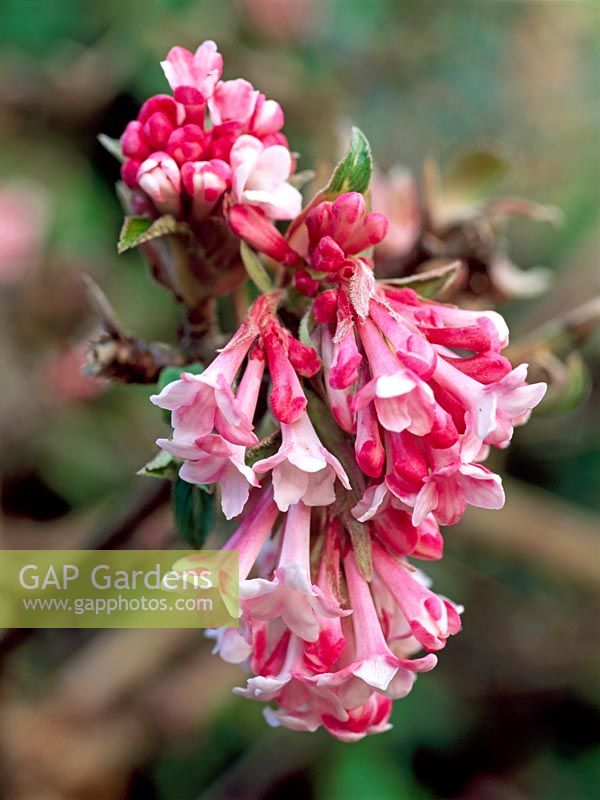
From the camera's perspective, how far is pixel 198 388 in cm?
63

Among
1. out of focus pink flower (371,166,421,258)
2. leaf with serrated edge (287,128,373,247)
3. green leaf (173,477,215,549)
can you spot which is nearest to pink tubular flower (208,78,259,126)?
leaf with serrated edge (287,128,373,247)

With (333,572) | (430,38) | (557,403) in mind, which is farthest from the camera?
(430,38)

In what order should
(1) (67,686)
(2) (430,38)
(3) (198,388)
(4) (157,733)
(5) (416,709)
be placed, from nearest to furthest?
(3) (198,388), (1) (67,686), (4) (157,733), (5) (416,709), (2) (430,38)

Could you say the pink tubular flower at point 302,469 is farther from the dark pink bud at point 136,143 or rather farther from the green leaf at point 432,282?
the dark pink bud at point 136,143

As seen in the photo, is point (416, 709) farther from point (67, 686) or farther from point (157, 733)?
point (67, 686)

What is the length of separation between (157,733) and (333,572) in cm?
142

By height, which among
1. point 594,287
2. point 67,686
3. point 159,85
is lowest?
point 67,686

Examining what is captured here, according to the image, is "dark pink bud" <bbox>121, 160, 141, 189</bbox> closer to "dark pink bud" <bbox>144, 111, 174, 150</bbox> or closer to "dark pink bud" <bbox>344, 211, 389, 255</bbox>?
"dark pink bud" <bbox>144, 111, 174, 150</bbox>

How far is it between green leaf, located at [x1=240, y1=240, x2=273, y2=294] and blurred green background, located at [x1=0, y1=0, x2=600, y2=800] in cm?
118

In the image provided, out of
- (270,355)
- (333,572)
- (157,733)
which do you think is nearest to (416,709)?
(157,733)

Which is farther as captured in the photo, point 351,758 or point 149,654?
point 351,758

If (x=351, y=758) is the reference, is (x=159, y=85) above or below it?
above

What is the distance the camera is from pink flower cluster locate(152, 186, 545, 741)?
64 cm

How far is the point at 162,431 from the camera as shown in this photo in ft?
6.53
